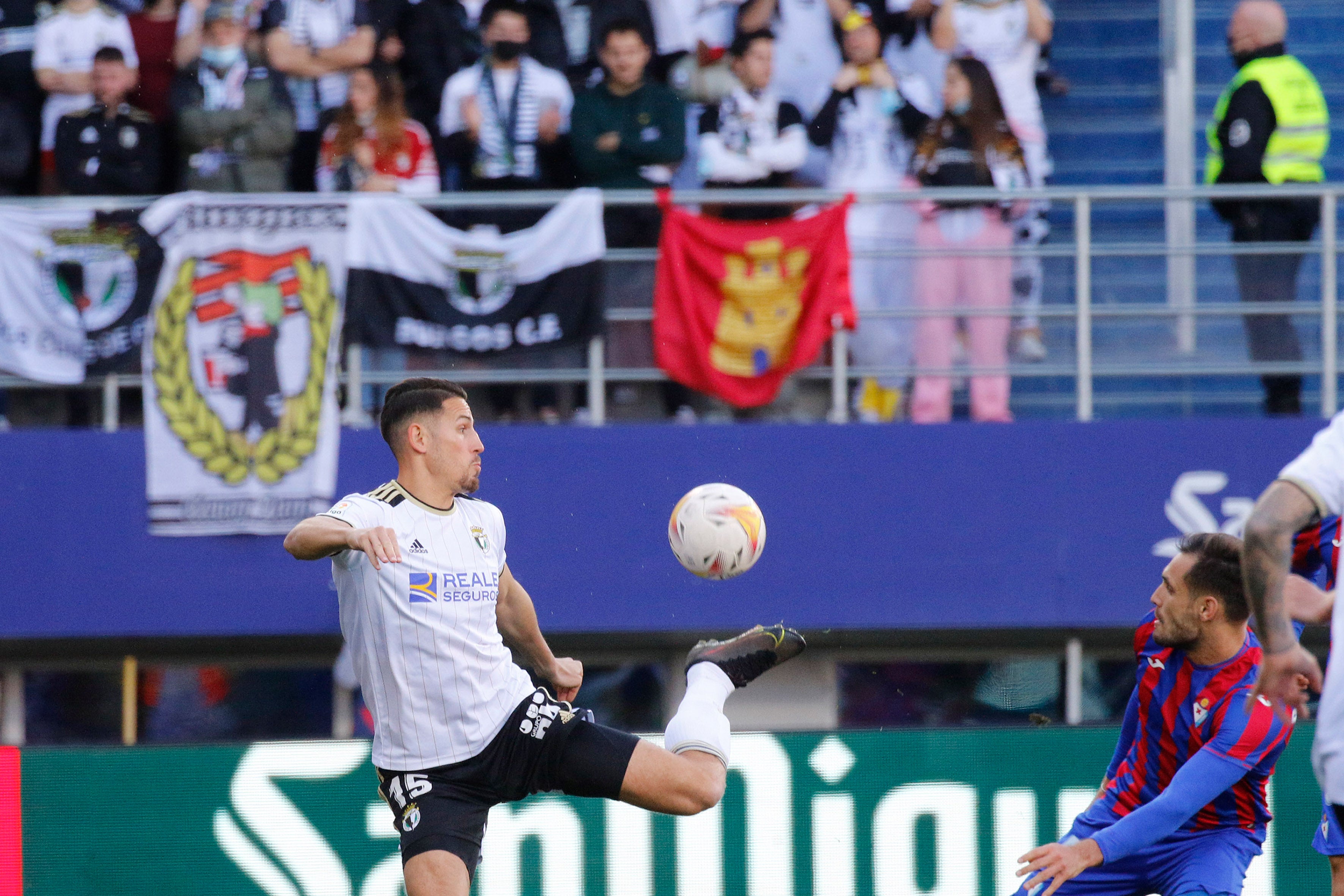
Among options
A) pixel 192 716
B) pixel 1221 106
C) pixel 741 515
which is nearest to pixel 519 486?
pixel 192 716

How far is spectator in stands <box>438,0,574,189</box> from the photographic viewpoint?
9812 millimetres

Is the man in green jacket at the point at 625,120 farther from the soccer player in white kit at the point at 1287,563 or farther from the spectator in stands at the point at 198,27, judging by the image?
the soccer player in white kit at the point at 1287,563

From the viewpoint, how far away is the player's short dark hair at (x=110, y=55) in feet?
32.6

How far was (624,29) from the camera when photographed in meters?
9.88

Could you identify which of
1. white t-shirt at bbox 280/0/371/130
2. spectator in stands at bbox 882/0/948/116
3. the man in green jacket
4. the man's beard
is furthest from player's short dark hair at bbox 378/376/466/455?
spectator in stands at bbox 882/0/948/116

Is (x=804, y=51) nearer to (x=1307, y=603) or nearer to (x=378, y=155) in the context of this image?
(x=378, y=155)

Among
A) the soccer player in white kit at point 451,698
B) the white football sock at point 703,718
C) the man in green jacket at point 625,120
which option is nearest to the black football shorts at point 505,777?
the soccer player in white kit at point 451,698

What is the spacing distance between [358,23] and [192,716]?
14.9 feet

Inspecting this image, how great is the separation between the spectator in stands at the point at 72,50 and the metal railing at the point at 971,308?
0.62 metres

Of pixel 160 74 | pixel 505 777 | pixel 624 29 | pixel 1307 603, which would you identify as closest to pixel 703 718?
pixel 505 777

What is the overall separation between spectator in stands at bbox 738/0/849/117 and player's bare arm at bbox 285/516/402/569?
5601mm

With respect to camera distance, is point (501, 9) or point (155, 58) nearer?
point (501, 9)

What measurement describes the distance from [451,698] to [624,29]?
5.33 meters

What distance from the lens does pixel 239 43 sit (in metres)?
9.92
